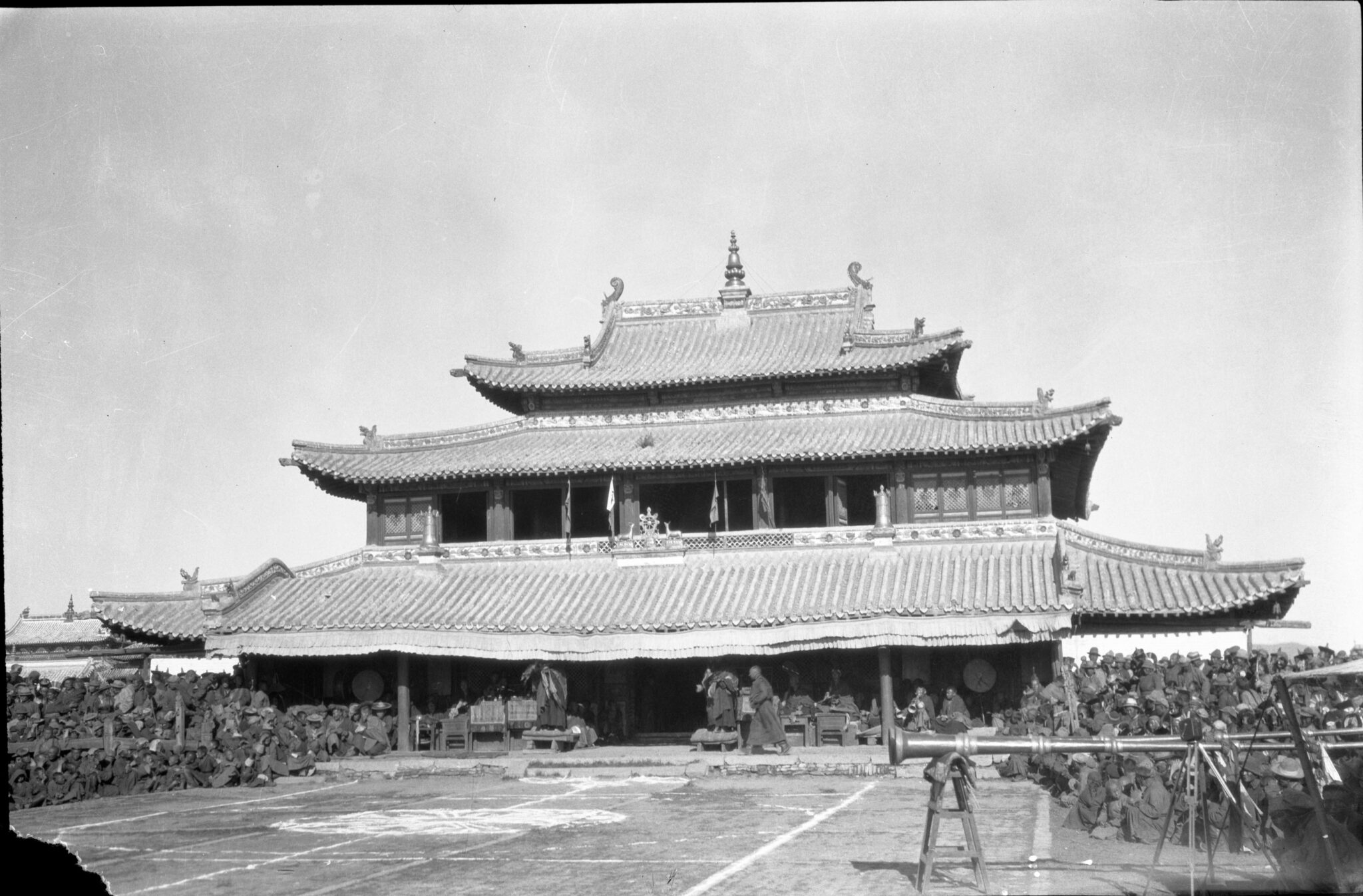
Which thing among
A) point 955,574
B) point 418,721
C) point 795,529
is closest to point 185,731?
point 418,721

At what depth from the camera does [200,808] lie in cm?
1788

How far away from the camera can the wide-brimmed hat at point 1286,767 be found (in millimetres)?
11336

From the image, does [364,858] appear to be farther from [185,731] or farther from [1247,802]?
[185,731]

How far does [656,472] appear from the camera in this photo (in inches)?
1087

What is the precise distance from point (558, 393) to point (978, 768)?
14.0 m

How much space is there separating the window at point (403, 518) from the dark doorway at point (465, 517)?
0.57 m

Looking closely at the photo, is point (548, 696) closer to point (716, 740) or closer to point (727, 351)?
point (716, 740)

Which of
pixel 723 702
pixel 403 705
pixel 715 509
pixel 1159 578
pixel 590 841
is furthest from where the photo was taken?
pixel 715 509

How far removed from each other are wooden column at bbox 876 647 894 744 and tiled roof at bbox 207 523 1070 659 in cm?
69

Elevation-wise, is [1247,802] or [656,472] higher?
[656,472]

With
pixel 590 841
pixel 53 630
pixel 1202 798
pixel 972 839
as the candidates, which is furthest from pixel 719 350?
pixel 53 630

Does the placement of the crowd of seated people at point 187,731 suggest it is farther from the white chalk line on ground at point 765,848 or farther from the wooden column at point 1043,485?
the wooden column at point 1043,485

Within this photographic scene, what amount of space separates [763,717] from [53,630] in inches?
1768

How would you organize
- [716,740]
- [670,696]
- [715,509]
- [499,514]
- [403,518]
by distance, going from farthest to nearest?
[403,518] < [499,514] < [670,696] < [715,509] < [716,740]
